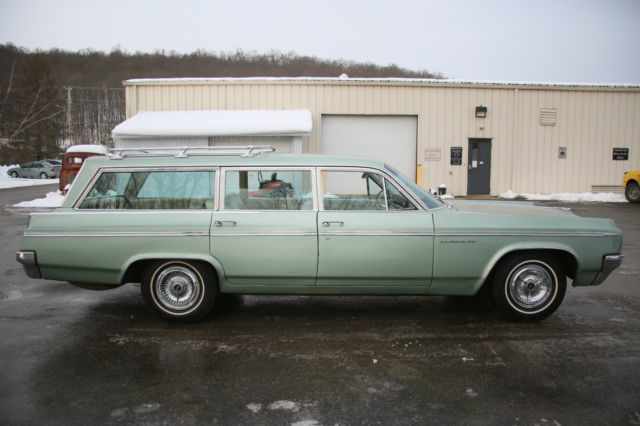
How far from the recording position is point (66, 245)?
442cm

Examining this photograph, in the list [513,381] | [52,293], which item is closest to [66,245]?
[52,293]

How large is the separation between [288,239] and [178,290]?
3.91 ft

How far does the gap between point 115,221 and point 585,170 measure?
20.8 meters

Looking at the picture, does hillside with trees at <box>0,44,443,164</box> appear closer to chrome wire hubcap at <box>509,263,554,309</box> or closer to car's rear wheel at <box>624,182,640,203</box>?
car's rear wheel at <box>624,182,640,203</box>

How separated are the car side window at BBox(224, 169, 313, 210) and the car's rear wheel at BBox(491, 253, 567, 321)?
197 centimetres

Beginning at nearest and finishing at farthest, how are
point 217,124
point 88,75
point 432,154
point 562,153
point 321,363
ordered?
1. point 321,363
2. point 217,124
3. point 432,154
4. point 562,153
5. point 88,75

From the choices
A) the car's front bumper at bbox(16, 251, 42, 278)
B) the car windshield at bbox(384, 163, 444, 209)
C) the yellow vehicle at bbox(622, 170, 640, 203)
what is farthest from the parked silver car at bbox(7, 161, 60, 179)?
the car windshield at bbox(384, 163, 444, 209)

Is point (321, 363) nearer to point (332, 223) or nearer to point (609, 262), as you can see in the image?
point (332, 223)

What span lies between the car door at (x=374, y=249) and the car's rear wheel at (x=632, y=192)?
16.7 metres

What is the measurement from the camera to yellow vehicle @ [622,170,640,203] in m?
17.2

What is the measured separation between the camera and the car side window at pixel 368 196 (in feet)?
14.7

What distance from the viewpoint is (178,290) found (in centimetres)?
453

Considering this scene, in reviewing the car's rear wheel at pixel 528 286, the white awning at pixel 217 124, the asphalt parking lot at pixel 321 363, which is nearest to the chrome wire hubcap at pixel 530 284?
the car's rear wheel at pixel 528 286

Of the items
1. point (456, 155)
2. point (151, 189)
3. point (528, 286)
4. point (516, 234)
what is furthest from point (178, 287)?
point (456, 155)
